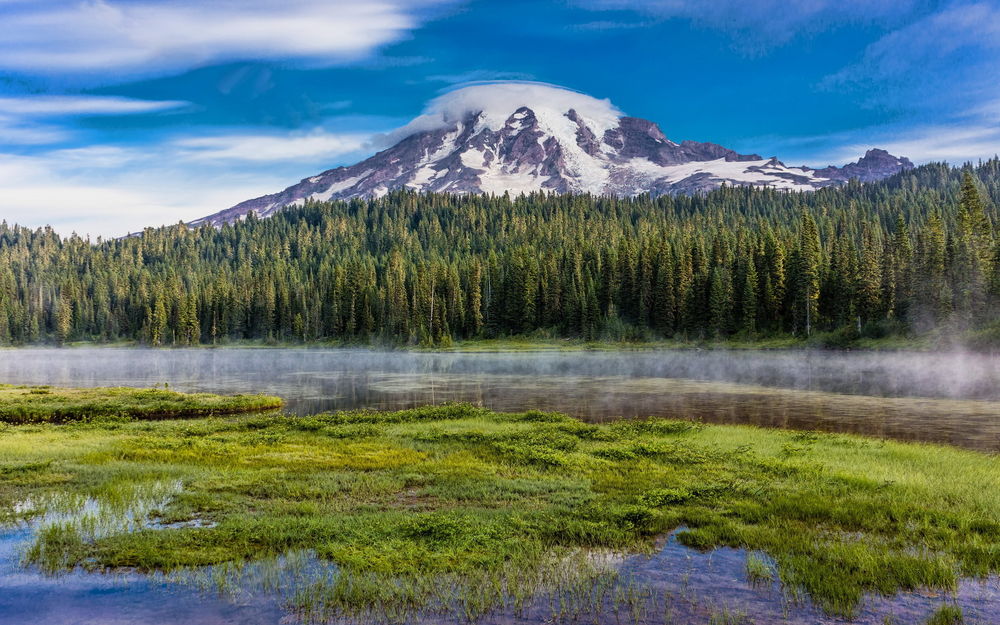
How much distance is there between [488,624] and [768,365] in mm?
74081

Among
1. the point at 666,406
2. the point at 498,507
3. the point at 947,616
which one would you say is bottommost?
the point at 666,406

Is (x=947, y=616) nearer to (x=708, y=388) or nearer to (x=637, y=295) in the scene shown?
(x=708, y=388)

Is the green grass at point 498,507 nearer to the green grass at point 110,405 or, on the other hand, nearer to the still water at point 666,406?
the still water at point 666,406

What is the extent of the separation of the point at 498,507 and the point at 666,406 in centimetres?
2749

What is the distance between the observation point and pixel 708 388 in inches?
2122

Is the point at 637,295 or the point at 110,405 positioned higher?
the point at 637,295

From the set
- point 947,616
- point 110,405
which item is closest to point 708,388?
point 110,405

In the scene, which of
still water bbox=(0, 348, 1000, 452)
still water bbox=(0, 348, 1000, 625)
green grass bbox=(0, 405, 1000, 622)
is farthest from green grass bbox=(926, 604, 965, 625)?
still water bbox=(0, 348, 1000, 452)

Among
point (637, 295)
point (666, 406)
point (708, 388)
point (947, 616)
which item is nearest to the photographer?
point (947, 616)

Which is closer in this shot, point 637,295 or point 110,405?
point 110,405

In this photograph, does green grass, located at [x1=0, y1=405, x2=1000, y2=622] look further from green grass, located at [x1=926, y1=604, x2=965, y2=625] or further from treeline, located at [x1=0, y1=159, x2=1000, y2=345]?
treeline, located at [x1=0, y1=159, x2=1000, y2=345]

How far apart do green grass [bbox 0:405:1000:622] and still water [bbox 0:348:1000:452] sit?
8.81 m

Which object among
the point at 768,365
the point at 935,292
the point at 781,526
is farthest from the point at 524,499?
the point at 935,292

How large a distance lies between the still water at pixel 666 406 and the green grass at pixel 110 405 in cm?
414
